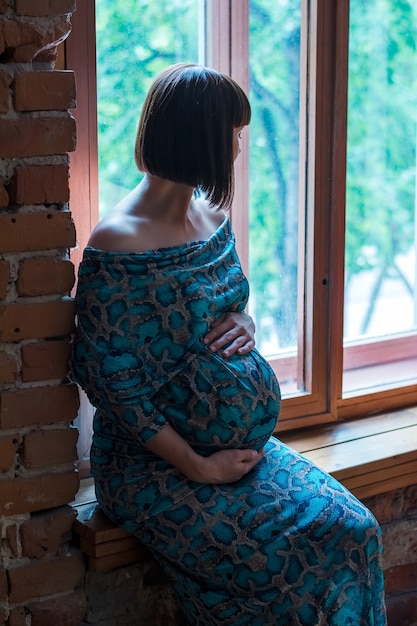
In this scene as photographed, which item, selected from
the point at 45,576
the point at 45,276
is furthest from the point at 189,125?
the point at 45,576

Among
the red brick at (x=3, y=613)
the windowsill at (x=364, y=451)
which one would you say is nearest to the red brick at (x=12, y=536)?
the red brick at (x=3, y=613)

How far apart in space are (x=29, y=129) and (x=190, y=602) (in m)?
0.97

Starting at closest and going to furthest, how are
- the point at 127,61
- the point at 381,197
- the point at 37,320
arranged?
the point at 37,320
the point at 127,61
the point at 381,197

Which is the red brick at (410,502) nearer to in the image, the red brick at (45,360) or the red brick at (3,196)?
the red brick at (45,360)

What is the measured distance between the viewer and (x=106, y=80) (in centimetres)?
205

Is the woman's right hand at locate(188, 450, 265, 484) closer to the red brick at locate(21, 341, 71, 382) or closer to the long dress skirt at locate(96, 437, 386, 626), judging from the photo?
the long dress skirt at locate(96, 437, 386, 626)

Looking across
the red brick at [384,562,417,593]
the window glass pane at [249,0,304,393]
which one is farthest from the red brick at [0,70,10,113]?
the red brick at [384,562,417,593]

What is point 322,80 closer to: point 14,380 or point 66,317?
point 66,317

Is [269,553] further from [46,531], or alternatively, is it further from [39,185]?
[39,185]

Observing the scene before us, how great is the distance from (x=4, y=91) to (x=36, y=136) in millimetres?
96

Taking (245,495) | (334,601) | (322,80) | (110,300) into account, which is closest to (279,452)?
(245,495)

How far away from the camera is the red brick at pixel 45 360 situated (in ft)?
5.72

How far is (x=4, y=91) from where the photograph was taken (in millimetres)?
1634

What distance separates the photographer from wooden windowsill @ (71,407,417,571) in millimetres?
1873
